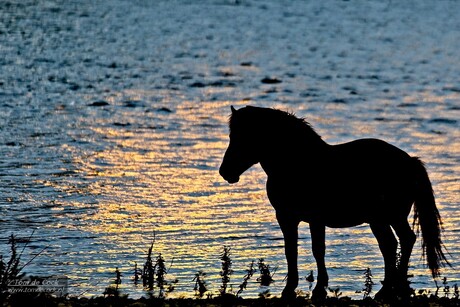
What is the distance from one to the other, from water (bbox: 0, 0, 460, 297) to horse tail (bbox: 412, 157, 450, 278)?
31.2 inches

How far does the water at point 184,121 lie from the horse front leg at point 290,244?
2.05ft

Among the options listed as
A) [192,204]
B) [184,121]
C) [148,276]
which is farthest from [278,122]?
[184,121]

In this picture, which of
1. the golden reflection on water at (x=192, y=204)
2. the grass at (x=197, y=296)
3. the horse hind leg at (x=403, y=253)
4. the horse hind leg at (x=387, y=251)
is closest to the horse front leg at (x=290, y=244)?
the grass at (x=197, y=296)

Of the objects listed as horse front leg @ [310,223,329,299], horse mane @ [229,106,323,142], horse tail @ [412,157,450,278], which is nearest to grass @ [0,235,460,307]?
horse front leg @ [310,223,329,299]

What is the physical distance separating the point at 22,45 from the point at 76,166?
18.9 meters

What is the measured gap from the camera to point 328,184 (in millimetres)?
8852

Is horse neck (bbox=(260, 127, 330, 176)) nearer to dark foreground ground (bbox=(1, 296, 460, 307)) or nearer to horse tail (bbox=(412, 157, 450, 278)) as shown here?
horse tail (bbox=(412, 157, 450, 278))

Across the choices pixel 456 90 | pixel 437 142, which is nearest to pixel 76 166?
pixel 437 142

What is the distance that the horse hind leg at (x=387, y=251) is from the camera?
29.1 feet

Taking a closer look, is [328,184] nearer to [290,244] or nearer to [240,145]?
[290,244]

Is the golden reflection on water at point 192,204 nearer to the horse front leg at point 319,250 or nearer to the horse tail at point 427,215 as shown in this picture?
the horse tail at point 427,215

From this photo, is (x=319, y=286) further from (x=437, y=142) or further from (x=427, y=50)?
(x=427, y=50)

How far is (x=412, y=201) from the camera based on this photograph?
9.01m

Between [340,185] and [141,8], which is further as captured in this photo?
[141,8]
